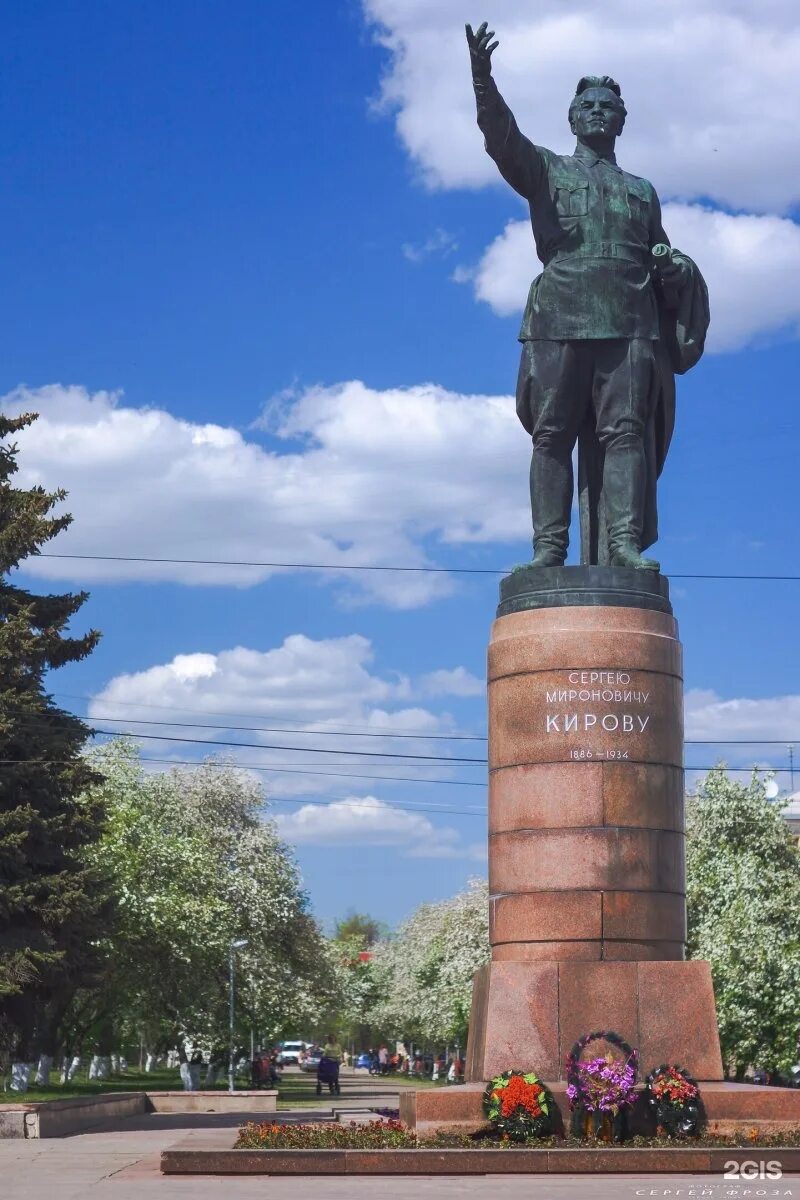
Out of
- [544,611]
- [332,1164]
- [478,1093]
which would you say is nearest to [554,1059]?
[478,1093]

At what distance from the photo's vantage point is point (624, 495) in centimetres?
1720

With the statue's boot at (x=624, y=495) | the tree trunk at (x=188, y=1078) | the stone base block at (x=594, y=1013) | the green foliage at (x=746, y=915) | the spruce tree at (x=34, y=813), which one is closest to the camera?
the stone base block at (x=594, y=1013)

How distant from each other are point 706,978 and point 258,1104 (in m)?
23.4

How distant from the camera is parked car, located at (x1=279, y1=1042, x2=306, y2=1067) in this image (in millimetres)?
123125

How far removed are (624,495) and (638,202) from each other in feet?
10.0

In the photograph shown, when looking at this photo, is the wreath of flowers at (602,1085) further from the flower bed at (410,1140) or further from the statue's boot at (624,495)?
the statue's boot at (624,495)

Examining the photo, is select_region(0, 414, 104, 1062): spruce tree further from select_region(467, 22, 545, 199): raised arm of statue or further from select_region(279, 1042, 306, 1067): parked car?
select_region(279, 1042, 306, 1067): parked car

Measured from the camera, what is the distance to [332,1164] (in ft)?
45.2

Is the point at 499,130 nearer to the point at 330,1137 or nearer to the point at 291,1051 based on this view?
the point at 330,1137

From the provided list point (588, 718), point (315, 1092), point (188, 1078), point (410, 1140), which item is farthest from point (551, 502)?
point (315, 1092)

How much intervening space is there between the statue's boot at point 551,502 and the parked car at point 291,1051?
349 feet

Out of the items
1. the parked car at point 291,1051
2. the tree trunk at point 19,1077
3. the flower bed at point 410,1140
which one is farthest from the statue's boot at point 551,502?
the parked car at point 291,1051

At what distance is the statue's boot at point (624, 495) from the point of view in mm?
17047

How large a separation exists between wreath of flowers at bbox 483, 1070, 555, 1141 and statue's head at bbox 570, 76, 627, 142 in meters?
9.57
